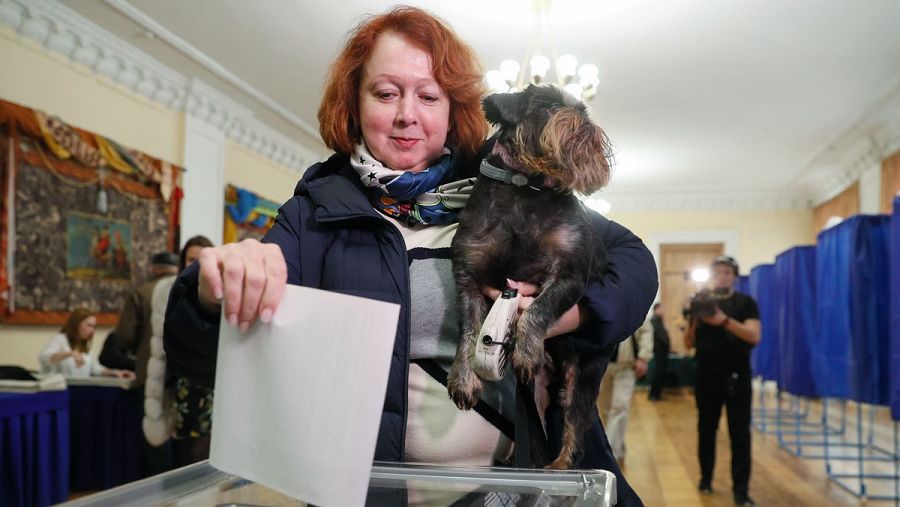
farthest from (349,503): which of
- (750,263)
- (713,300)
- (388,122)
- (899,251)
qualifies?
(750,263)

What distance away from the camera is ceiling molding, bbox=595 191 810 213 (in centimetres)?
1519

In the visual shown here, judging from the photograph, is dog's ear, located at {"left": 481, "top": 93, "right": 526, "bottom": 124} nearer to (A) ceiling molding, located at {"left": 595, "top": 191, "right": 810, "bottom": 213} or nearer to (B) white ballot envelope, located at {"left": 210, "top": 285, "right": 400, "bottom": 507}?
(B) white ballot envelope, located at {"left": 210, "top": 285, "right": 400, "bottom": 507}

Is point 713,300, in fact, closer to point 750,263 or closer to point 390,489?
point 390,489

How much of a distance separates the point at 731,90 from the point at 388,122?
8039 mm

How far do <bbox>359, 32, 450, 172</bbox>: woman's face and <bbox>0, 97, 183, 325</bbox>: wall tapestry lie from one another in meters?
5.16

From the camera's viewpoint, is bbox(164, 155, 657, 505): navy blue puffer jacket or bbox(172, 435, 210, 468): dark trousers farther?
bbox(172, 435, 210, 468): dark trousers

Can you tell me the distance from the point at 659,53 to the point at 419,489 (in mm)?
6998

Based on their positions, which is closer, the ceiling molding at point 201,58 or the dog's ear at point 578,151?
the dog's ear at point 578,151

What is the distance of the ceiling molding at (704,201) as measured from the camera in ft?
49.8

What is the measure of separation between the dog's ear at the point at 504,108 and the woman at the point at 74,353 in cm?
506

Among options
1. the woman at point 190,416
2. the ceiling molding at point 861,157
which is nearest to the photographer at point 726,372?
the woman at point 190,416

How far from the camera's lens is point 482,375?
1.02 metres

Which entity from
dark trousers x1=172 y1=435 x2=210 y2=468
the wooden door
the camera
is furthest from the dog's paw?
the wooden door

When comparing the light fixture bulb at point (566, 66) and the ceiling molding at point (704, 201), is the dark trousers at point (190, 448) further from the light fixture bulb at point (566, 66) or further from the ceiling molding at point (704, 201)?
the ceiling molding at point (704, 201)
